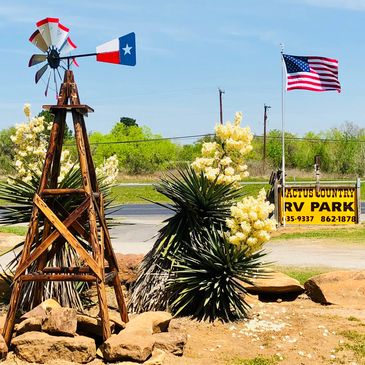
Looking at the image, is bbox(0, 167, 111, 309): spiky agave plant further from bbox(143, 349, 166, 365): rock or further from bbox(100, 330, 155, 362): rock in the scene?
bbox(143, 349, 166, 365): rock

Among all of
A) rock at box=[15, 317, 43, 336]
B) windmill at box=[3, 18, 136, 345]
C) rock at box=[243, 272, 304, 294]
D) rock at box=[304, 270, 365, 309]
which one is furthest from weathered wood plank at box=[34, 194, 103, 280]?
rock at box=[304, 270, 365, 309]

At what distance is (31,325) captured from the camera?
22.9 ft

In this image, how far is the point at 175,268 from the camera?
901 centimetres

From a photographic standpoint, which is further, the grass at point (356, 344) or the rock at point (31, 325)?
the grass at point (356, 344)

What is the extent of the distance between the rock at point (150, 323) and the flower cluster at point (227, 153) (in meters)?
2.19

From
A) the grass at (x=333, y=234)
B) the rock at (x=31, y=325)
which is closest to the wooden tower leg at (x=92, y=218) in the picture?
the rock at (x=31, y=325)

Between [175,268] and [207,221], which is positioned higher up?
[207,221]

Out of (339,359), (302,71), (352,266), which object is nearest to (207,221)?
(339,359)

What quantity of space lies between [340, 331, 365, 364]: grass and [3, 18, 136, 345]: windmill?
260cm

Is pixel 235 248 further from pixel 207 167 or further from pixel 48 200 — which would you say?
pixel 48 200

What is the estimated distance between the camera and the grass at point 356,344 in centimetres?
718

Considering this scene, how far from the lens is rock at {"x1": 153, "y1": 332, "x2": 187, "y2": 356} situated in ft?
23.0

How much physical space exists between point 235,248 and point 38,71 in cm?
324

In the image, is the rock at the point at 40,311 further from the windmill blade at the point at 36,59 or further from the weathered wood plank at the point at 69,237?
the windmill blade at the point at 36,59
